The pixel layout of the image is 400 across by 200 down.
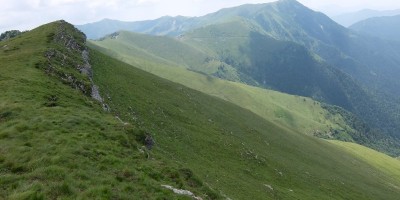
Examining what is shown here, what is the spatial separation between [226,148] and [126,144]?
38675 millimetres

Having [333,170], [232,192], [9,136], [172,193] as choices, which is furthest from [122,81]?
[333,170]

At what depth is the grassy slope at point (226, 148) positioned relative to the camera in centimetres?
5603

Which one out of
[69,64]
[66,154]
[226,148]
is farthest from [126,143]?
[226,148]

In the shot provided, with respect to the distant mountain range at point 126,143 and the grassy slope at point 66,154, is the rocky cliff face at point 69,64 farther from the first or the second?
the grassy slope at point 66,154

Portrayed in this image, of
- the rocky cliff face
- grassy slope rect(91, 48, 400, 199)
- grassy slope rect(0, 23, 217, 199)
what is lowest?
grassy slope rect(91, 48, 400, 199)

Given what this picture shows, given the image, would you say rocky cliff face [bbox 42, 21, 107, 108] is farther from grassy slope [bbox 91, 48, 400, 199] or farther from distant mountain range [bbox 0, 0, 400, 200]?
grassy slope [bbox 91, 48, 400, 199]

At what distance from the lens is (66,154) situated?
1093 inches

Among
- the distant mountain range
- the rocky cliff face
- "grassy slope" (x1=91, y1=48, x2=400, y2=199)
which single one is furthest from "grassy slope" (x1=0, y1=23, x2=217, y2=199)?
"grassy slope" (x1=91, y1=48, x2=400, y2=199)

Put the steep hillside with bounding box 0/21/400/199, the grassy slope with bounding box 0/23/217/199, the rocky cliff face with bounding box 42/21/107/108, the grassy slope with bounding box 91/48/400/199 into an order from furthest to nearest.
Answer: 1. the grassy slope with bounding box 91/48/400/199
2. the rocky cliff face with bounding box 42/21/107/108
3. the steep hillside with bounding box 0/21/400/199
4. the grassy slope with bounding box 0/23/217/199

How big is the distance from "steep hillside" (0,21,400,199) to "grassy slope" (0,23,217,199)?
0.09 meters

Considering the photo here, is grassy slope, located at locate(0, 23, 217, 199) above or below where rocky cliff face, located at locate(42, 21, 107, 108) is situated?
below

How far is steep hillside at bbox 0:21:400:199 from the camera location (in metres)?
25.7

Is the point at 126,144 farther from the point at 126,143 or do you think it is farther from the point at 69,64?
the point at 69,64

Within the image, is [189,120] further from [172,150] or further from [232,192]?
[232,192]
